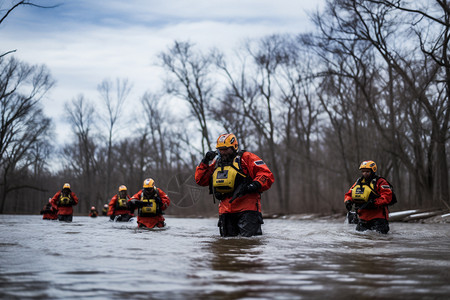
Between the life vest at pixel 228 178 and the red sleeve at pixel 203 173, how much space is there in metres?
0.22

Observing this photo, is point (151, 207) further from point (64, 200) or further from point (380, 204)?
point (64, 200)

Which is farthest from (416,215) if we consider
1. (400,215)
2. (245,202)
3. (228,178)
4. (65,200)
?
(228,178)

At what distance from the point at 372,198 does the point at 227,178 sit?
4678 mm

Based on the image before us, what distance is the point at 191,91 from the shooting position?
42.1 metres

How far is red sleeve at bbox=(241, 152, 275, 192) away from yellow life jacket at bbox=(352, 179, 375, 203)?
3.85 meters

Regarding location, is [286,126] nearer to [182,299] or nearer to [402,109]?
[402,109]

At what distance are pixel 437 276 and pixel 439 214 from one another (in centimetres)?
1823

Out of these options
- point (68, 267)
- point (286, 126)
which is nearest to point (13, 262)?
point (68, 267)

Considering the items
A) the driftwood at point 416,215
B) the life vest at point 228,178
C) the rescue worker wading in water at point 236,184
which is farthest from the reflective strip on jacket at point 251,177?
the driftwood at point 416,215

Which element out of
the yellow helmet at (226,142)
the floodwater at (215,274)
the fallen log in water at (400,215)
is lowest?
the floodwater at (215,274)

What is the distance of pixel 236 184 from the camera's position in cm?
813

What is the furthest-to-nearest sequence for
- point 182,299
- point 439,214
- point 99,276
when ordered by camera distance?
point 439,214, point 99,276, point 182,299

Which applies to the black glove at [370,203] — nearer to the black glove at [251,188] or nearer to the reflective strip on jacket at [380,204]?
the reflective strip on jacket at [380,204]

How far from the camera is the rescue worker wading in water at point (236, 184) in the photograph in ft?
26.4
